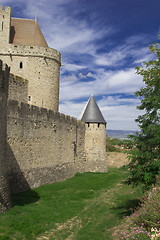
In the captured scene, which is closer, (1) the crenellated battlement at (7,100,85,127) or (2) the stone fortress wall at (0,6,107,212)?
(2) the stone fortress wall at (0,6,107,212)

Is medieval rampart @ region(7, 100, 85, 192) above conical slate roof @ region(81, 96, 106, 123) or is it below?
below

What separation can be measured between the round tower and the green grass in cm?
791

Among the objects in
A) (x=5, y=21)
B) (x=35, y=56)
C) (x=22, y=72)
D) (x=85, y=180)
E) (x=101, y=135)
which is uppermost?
(x=5, y=21)

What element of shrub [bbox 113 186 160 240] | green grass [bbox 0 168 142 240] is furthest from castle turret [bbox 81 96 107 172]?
shrub [bbox 113 186 160 240]

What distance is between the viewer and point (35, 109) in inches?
559

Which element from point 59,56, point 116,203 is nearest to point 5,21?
point 59,56

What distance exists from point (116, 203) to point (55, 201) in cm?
294

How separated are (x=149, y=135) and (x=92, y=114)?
49.3ft

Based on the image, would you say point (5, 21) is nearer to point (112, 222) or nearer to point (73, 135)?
point (73, 135)

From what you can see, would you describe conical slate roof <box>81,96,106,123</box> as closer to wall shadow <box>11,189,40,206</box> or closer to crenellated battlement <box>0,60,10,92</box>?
wall shadow <box>11,189,40,206</box>

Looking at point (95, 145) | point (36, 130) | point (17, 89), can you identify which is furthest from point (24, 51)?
point (95, 145)

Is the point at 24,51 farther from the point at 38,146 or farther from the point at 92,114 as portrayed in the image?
the point at 38,146

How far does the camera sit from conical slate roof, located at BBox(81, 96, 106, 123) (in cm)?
2261

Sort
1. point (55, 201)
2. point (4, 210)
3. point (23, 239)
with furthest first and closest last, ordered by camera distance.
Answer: point (55, 201) → point (4, 210) → point (23, 239)
